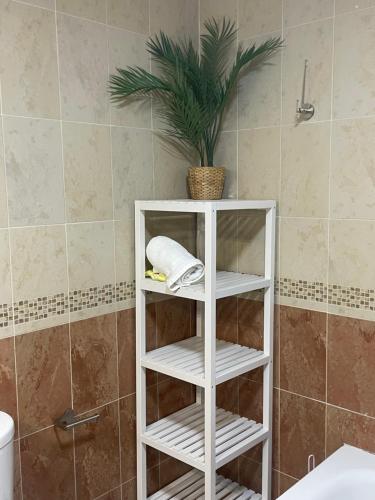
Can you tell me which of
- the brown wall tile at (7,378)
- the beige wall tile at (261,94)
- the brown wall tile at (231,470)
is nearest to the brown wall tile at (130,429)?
the brown wall tile at (231,470)

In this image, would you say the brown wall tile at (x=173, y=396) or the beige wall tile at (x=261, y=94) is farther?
the brown wall tile at (x=173, y=396)

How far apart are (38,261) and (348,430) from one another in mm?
1225

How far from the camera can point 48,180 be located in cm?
160

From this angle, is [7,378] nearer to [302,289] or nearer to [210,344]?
[210,344]

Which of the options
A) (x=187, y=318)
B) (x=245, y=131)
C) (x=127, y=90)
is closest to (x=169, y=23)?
(x=127, y=90)

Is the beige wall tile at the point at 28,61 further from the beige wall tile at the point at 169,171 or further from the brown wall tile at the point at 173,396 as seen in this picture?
the brown wall tile at the point at 173,396

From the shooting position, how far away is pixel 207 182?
1839 millimetres

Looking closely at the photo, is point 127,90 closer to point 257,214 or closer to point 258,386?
point 257,214

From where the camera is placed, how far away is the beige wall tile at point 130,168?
180 cm

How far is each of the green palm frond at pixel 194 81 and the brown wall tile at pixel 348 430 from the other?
105cm

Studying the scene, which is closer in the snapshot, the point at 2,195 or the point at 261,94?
the point at 2,195

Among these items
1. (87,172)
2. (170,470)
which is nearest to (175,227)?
(87,172)

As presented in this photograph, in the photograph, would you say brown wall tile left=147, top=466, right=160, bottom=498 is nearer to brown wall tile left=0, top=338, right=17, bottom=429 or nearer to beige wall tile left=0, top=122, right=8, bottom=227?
brown wall tile left=0, top=338, right=17, bottom=429

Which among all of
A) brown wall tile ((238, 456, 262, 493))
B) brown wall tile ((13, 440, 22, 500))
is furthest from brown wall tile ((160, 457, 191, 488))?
brown wall tile ((13, 440, 22, 500))
